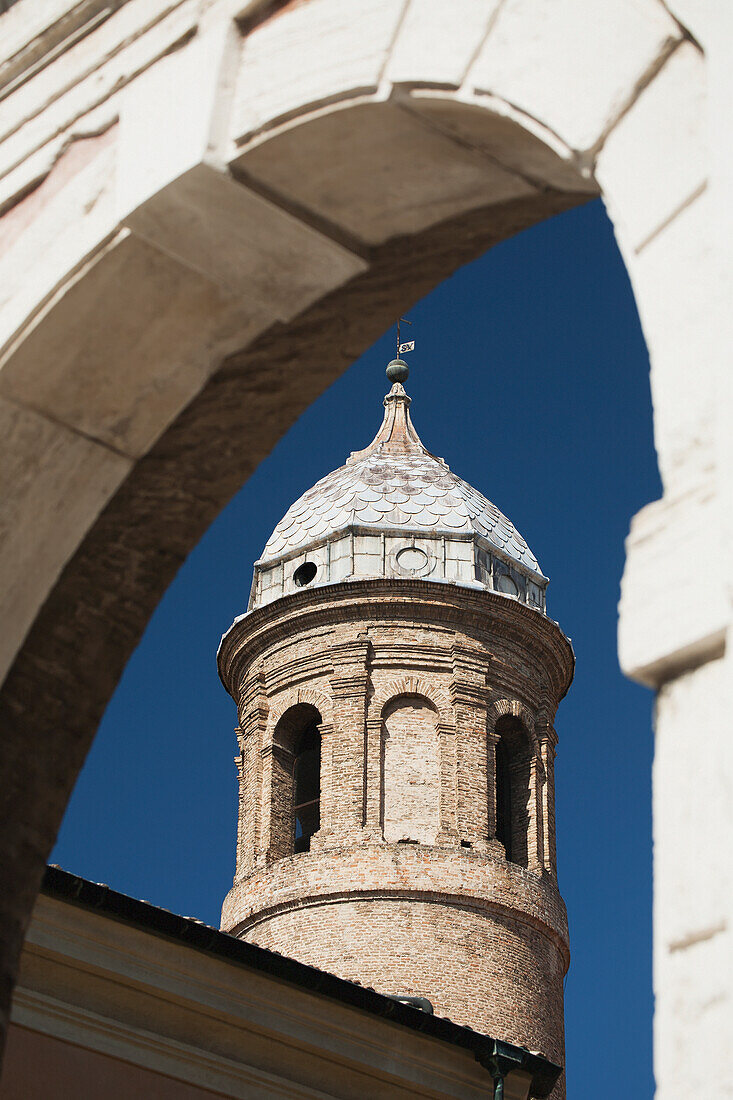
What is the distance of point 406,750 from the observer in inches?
980

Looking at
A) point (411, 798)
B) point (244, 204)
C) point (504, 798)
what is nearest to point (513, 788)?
point (504, 798)

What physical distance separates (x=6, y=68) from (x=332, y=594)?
72.5 feet

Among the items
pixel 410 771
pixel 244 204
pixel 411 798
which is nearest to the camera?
pixel 244 204

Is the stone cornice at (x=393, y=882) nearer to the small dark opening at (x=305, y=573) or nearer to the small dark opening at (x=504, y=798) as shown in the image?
the small dark opening at (x=504, y=798)

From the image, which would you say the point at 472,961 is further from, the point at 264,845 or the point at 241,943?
the point at 241,943

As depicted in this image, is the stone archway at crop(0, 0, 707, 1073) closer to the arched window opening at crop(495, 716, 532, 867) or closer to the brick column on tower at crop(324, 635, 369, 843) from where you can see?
the brick column on tower at crop(324, 635, 369, 843)

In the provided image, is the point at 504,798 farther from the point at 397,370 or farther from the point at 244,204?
the point at 244,204

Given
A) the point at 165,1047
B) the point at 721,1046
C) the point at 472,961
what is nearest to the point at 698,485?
the point at 721,1046

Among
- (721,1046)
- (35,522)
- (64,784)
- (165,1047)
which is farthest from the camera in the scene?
(165,1047)

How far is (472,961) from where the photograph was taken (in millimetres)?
22859

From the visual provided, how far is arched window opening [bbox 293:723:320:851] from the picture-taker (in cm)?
2508

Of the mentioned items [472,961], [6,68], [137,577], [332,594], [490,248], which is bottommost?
[137,577]

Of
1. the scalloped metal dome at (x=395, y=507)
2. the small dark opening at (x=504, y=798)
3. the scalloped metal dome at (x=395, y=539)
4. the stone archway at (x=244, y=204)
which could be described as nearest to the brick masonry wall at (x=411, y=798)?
the small dark opening at (x=504, y=798)

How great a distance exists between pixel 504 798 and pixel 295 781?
313cm
